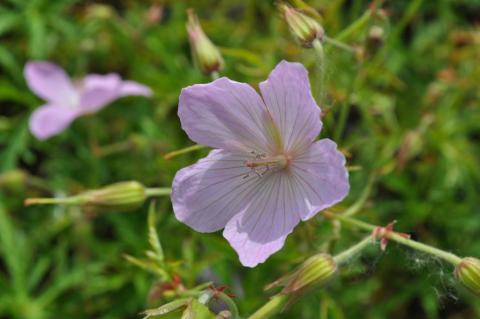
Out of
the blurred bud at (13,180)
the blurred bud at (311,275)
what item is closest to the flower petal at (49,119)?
the blurred bud at (13,180)

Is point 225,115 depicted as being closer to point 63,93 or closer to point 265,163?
point 265,163

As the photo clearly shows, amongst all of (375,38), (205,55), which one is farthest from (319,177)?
(375,38)

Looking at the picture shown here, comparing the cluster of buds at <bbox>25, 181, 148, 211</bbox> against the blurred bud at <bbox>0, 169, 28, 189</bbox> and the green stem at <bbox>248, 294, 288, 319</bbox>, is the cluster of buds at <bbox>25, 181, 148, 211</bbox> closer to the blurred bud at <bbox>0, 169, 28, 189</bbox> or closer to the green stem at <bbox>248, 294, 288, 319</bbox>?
the green stem at <bbox>248, 294, 288, 319</bbox>

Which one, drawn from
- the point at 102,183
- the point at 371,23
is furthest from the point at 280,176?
the point at 102,183

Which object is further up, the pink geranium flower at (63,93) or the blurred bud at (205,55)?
the blurred bud at (205,55)

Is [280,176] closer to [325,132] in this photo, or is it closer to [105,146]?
[325,132]

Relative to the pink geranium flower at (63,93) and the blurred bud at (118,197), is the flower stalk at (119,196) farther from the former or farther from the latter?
the pink geranium flower at (63,93)
